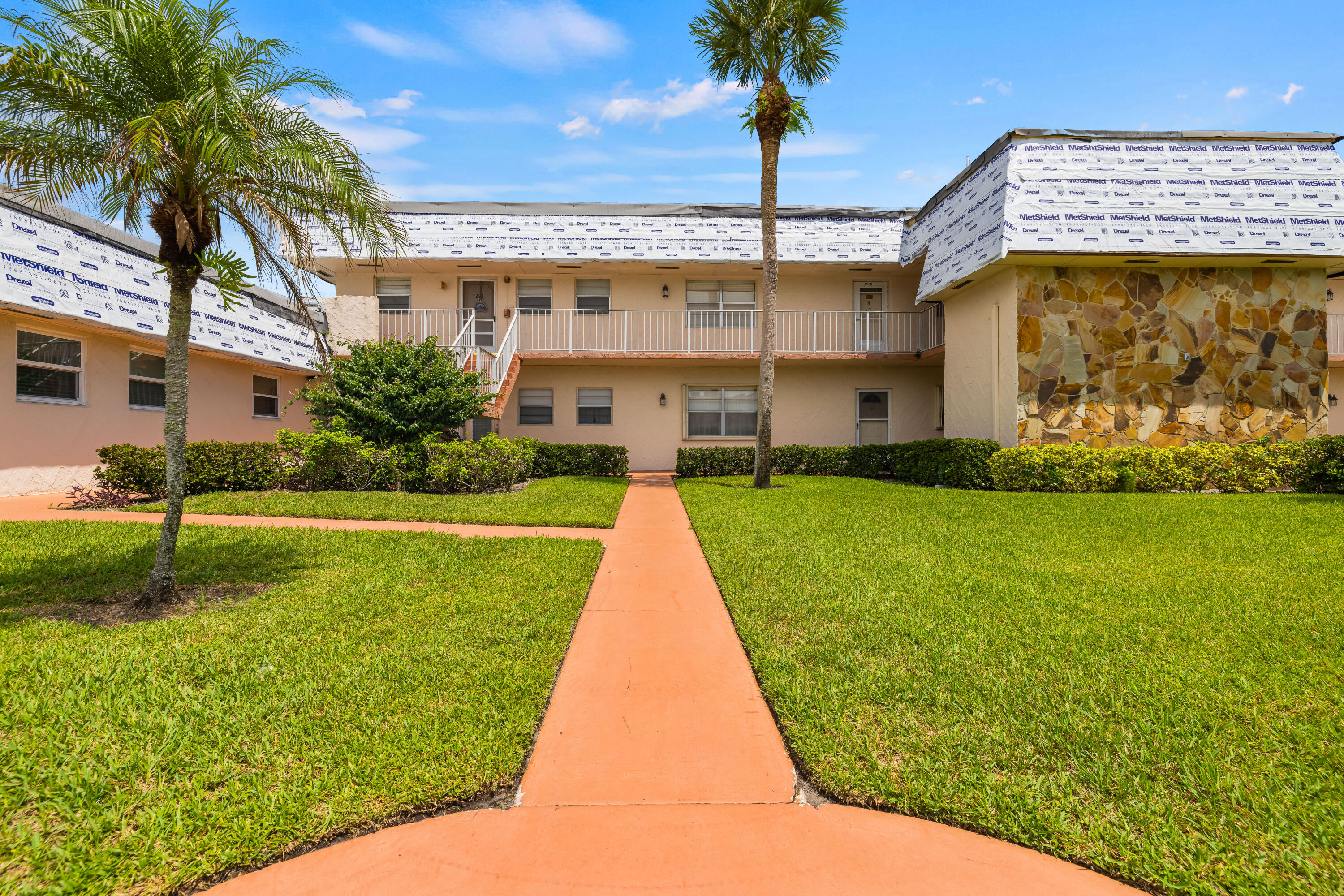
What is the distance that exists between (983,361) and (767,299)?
4.61 metres

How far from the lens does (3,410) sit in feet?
32.3

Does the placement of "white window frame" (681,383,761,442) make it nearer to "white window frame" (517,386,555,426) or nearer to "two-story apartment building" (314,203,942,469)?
"two-story apartment building" (314,203,942,469)

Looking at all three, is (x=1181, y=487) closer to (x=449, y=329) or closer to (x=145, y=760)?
(x=145, y=760)

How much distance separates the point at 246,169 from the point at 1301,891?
20.4ft

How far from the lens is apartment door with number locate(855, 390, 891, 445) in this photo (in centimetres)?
1753

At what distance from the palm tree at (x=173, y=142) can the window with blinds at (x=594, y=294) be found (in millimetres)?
12657

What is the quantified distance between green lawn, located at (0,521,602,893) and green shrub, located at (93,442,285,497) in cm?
470

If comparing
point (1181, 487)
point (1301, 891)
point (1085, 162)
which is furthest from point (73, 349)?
point (1181, 487)

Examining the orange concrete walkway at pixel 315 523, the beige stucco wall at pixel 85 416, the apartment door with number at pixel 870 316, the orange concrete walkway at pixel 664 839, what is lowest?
the orange concrete walkway at pixel 664 839

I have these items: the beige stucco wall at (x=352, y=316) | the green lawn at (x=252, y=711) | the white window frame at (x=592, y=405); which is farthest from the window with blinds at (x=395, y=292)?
the green lawn at (x=252, y=711)

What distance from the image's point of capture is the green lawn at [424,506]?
8.17 metres

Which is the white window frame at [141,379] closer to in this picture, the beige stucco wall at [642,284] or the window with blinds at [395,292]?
the beige stucco wall at [642,284]

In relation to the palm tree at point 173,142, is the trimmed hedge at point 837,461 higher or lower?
lower

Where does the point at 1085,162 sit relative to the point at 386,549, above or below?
above
